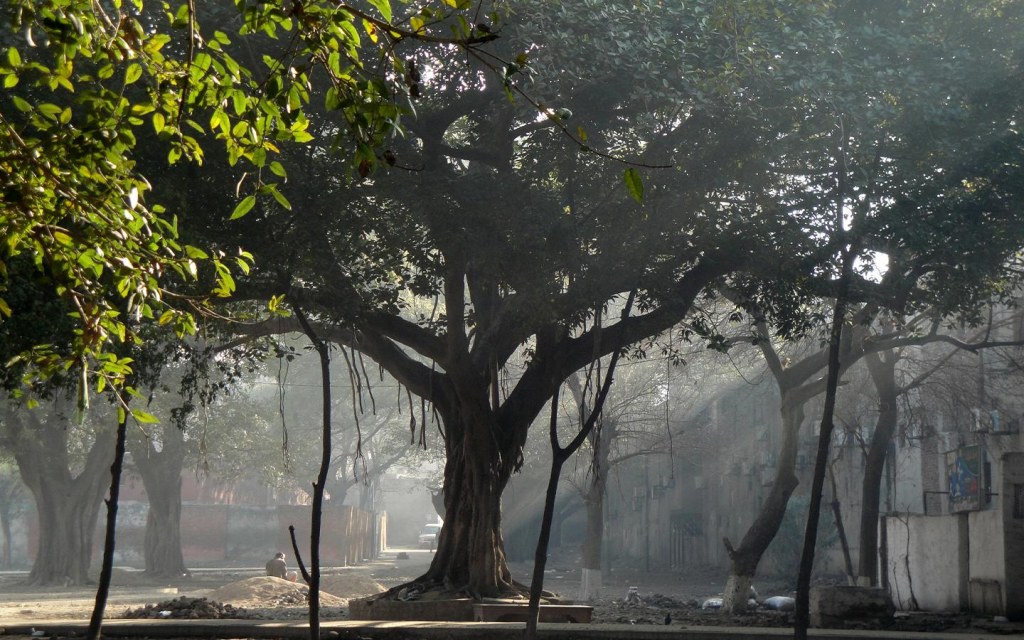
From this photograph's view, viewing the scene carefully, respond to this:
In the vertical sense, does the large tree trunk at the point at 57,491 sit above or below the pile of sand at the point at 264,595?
above

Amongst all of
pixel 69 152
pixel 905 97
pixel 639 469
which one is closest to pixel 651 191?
pixel 905 97

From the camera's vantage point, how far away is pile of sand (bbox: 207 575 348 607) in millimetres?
21172

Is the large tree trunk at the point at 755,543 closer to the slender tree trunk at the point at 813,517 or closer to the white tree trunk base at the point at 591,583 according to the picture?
the white tree trunk base at the point at 591,583

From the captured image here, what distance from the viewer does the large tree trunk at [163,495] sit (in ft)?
104

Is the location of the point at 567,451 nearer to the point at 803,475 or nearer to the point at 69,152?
the point at 69,152

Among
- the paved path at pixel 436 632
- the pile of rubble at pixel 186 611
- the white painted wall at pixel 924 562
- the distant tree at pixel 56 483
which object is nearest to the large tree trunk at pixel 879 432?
the white painted wall at pixel 924 562

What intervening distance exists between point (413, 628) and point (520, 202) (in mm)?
4900

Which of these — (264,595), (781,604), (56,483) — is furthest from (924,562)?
(56,483)

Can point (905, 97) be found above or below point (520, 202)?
above

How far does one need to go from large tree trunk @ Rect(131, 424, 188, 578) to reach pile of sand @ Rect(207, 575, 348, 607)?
9.54 meters

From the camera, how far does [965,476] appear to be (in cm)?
2225

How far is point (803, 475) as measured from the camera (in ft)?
107

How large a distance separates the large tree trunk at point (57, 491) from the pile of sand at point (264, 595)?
766 centimetres

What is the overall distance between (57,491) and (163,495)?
12.9ft
